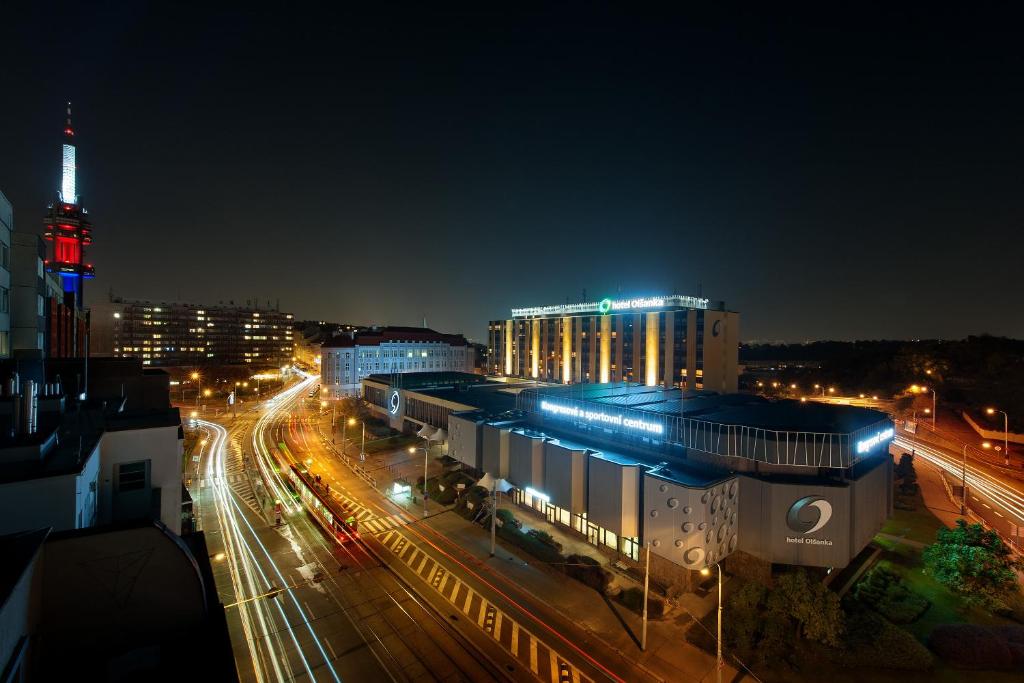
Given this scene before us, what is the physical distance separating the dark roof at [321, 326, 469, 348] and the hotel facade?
26.4m

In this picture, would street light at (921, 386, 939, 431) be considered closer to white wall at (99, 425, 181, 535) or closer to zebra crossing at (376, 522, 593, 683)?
zebra crossing at (376, 522, 593, 683)

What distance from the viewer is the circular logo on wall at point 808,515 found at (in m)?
30.0

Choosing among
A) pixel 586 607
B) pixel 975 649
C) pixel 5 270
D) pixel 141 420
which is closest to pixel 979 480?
pixel 975 649

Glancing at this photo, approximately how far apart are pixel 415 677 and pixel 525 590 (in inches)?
384

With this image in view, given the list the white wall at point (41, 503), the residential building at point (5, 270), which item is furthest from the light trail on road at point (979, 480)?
the residential building at point (5, 270)

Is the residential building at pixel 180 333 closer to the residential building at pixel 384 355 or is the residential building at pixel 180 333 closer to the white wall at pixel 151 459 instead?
the residential building at pixel 384 355

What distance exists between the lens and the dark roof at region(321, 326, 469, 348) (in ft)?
418

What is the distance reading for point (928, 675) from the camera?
2267cm

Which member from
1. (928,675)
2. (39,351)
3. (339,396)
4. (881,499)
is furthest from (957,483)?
(339,396)

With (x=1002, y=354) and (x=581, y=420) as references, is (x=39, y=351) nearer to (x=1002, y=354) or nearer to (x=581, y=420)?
(x=581, y=420)

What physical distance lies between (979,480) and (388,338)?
127734mm

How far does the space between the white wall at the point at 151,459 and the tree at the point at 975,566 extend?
160 feet

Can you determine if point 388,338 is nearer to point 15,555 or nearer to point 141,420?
point 141,420

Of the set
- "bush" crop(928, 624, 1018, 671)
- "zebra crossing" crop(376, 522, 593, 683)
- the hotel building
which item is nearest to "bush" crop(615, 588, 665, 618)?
the hotel building
